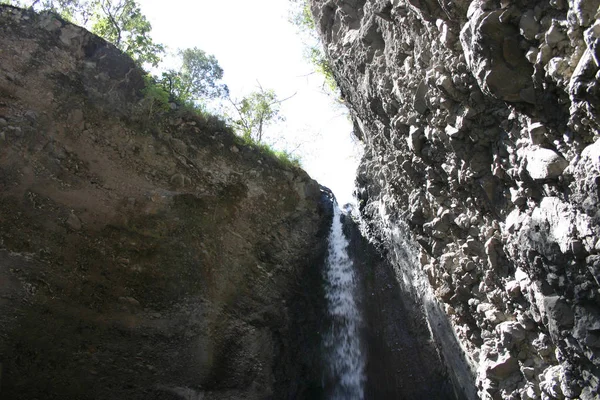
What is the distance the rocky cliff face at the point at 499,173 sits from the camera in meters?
3.22

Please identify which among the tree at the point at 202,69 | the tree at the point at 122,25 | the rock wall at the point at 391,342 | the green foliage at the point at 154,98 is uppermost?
the tree at the point at 202,69

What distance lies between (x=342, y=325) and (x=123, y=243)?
18.3 ft

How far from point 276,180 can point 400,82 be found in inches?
193

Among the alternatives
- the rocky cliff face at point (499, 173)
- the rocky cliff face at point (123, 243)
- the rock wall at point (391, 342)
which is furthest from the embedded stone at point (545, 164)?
the rocky cliff face at point (123, 243)

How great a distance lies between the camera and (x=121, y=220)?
28.2ft

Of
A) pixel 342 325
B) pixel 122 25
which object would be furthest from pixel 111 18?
pixel 342 325

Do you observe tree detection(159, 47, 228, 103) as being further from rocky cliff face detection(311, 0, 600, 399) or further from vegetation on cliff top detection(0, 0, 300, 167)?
rocky cliff face detection(311, 0, 600, 399)

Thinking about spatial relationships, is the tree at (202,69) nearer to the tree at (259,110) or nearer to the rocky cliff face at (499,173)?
the tree at (259,110)

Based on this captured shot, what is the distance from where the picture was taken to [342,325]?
11.0 meters

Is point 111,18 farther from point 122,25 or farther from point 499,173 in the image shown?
point 499,173

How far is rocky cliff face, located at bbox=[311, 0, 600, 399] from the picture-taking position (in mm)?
3221

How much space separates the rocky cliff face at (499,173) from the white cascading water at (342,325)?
3.01 m

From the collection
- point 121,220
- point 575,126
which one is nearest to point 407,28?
point 575,126

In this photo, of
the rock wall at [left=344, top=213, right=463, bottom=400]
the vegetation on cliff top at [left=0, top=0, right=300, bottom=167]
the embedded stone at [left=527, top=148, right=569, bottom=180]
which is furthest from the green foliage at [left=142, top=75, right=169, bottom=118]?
the embedded stone at [left=527, top=148, right=569, bottom=180]
